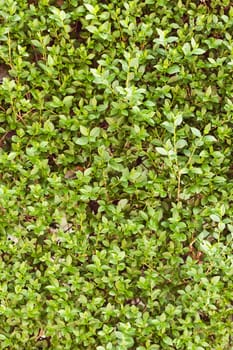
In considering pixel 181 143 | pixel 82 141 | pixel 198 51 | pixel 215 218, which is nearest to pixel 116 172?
pixel 82 141

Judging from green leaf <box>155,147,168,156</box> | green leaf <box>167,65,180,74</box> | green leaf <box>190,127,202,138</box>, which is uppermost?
green leaf <box>167,65,180,74</box>

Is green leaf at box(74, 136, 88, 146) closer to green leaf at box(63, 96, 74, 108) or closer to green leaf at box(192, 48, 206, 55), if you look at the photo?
green leaf at box(63, 96, 74, 108)

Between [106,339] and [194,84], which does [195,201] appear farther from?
[106,339]

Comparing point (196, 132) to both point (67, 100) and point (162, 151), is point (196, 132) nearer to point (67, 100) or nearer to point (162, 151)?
point (162, 151)

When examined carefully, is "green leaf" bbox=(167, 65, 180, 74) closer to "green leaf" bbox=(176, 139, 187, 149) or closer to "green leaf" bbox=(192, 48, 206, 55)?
"green leaf" bbox=(192, 48, 206, 55)

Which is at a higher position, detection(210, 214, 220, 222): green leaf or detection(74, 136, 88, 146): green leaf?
detection(74, 136, 88, 146): green leaf

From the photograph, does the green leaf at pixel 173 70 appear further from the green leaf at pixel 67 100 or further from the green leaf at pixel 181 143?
the green leaf at pixel 67 100

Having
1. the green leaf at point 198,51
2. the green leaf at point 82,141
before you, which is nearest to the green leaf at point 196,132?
the green leaf at point 198,51

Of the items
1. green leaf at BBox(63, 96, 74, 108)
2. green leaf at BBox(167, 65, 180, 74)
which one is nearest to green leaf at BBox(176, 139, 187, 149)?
green leaf at BBox(167, 65, 180, 74)

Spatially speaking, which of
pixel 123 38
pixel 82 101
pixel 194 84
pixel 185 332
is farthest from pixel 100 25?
pixel 185 332
